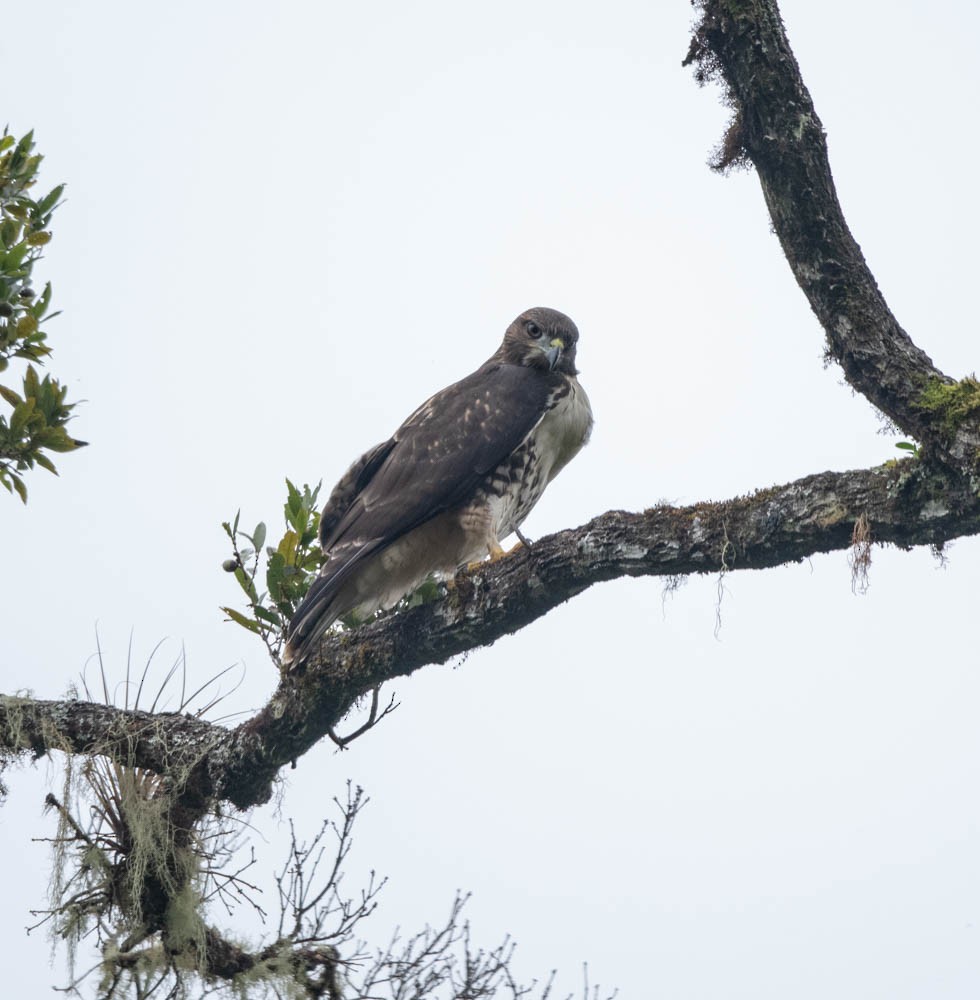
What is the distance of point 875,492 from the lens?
3451mm

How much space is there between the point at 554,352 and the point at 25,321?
2.92 metres

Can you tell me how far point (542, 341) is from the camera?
6.54 metres

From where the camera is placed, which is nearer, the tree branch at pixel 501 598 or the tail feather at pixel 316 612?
the tree branch at pixel 501 598

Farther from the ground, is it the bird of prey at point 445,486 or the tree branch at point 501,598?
the bird of prey at point 445,486

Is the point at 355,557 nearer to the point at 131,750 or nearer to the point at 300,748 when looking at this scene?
the point at 300,748

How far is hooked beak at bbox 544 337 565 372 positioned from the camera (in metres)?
6.28

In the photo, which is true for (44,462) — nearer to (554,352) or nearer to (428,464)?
(428,464)

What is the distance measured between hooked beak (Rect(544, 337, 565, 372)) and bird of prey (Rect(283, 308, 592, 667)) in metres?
0.23

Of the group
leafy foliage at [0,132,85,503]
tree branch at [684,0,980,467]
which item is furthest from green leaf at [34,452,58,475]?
tree branch at [684,0,980,467]

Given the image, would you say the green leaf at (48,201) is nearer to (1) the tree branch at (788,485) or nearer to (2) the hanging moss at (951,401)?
(1) the tree branch at (788,485)

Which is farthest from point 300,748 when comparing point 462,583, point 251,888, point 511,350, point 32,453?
point 511,350

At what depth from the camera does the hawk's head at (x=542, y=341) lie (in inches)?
251

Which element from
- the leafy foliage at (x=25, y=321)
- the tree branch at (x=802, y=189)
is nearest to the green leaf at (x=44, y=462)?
the leafy foliage at (x=25, y=321)

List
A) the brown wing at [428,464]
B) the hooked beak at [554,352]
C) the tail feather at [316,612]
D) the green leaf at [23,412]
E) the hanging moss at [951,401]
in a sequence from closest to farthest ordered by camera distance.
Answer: the hanging moss at [951,401] → the green leaf at [23,412] → the tail feather at [316,612] → the brown wing at [428,464] → the hooked beak at [554,352]
